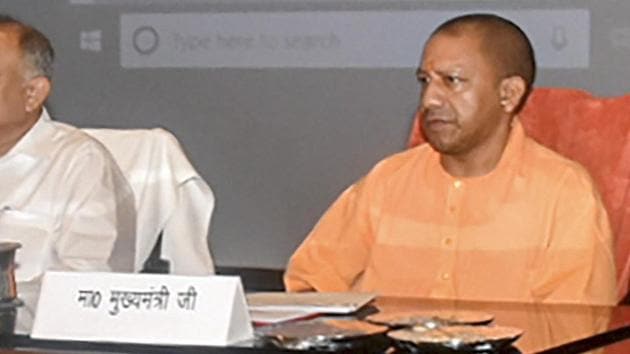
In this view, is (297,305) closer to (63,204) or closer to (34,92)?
(63,204)

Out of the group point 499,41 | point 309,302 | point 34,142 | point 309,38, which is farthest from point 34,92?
point 309,38

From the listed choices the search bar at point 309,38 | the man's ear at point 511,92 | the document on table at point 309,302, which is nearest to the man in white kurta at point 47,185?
the document on table at point 309,302

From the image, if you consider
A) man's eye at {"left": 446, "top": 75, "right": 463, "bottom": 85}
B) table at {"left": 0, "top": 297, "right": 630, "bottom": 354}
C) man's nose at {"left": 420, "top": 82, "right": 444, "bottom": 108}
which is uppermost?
man's eye at {"left": 446, "top": 75, "right": 463, "bottom": 85}

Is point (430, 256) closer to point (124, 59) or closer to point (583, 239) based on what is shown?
point (583, 239)

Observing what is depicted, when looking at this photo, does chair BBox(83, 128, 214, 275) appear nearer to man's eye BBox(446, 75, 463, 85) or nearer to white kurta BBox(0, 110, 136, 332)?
white kurta BBox(0, 110, 136, 332)

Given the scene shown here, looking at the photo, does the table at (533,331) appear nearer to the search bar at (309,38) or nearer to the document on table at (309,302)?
the document on table at (309,302)

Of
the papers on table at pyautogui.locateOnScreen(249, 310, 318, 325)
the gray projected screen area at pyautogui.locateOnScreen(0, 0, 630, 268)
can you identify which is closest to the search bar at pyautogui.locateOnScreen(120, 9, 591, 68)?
the gray projected screen area at pyautogui.locateOnScreen(0, 0, 630, 268)

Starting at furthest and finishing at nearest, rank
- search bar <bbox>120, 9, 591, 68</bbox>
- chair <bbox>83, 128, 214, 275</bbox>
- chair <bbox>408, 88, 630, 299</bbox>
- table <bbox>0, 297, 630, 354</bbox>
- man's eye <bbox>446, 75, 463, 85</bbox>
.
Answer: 1. search bar <bbox>120, 9, 591, 68</bbox>
2. chair <bbox>83, 128, 214, 275</bbox>
3. chair <bbox>408, 88, 630, 299</bbox>
4. man's eye <bbox>446, 75, 463, 85</bbox>
5. table <bbox>0, 297, 630, 354</bbox>

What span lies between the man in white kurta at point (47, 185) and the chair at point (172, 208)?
92 millimetres

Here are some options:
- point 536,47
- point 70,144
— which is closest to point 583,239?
point 70,144

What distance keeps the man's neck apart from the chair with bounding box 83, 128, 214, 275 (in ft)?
1.63

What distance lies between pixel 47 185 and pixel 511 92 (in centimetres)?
81

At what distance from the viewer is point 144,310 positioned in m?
1.89

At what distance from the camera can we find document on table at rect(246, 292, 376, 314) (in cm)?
216
